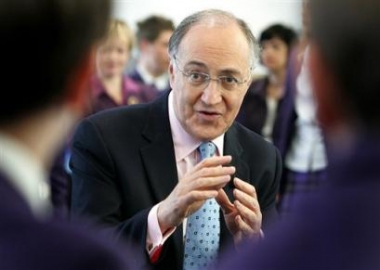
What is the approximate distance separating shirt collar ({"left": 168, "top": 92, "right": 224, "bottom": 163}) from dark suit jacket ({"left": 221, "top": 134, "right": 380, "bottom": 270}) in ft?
4.10

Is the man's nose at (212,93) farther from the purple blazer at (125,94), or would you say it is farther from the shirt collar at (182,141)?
the purple blazer at (125,94)

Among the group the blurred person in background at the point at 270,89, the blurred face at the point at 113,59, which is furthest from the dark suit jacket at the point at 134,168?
the blurred face at the point at 113,59

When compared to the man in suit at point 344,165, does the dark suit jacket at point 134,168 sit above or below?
below

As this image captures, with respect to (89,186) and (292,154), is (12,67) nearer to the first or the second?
(89,186)

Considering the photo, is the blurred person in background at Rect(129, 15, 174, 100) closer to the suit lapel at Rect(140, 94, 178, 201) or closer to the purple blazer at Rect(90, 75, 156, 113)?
the purple blazer at Rect(90, 75, 156, 113)

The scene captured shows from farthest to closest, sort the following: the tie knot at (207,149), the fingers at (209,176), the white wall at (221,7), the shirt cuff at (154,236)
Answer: the white wall at (221,7), the tie knot at (207,149), the shirt cuff at (154,236), the fingers at (209,176)

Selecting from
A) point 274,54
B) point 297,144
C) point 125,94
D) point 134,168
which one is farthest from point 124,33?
point 134,168

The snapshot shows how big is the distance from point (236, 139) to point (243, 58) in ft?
0.83

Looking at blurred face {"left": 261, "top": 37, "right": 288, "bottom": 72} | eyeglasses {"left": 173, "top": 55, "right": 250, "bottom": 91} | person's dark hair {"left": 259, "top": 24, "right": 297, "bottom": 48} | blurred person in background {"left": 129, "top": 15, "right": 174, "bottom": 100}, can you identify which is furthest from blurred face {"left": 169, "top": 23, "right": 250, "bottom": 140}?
blurred person in background {"left": 129, "top": 15, "right": 174, "bottom": 100}

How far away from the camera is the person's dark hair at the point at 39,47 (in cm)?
102

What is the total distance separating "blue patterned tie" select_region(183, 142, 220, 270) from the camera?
2.18 m

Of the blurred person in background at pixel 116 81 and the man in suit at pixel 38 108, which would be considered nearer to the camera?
the man in suit at pixel 38 108

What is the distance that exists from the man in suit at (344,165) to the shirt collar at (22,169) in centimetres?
28

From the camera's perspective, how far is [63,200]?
306cm
